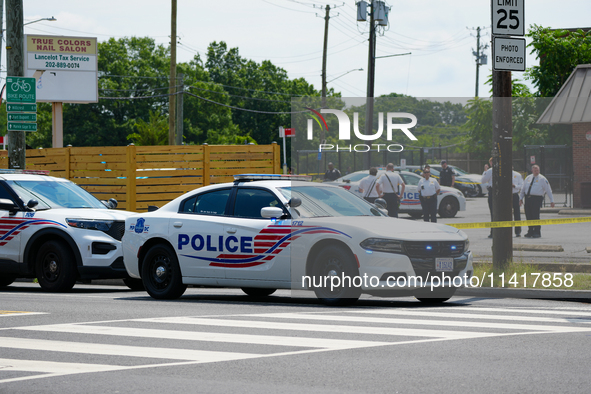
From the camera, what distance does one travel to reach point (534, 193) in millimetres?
13586

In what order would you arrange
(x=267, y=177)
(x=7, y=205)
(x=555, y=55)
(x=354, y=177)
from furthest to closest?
1. (x=555, y=55)
2. (x=354, y=177)
3. (x=7, y=205)
4. (x=267, y=177)

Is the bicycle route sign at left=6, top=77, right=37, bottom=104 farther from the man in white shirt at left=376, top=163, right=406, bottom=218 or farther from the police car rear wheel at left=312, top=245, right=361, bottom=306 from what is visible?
the police car rear wheel at left=312, top=245, right=361, bottom=306

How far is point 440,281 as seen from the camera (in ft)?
32.7

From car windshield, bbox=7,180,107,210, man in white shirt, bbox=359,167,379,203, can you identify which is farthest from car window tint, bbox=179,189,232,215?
man in white shirt, bbox=359,167,379,203

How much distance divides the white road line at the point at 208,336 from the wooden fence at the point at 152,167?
11.0 m

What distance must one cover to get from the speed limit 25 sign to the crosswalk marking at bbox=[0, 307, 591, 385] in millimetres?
4558

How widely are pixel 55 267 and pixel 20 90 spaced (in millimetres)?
5055

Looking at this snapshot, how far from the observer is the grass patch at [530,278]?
1188cm

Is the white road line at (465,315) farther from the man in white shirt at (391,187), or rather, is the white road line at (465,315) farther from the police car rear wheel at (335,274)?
the man in white shirt at (391,187)

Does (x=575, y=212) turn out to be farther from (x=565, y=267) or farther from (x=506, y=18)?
(x=506, y=18)

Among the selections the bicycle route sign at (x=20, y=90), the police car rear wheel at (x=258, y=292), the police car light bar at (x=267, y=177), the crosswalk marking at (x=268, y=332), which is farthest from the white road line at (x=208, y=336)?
the bicycle route sign at (x=20, y=90)

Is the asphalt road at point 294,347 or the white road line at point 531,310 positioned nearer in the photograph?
the asphalt road at point 294,347

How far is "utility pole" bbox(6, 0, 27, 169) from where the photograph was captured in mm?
16531

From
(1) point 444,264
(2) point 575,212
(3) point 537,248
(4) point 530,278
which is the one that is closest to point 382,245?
(1) point 444,264
